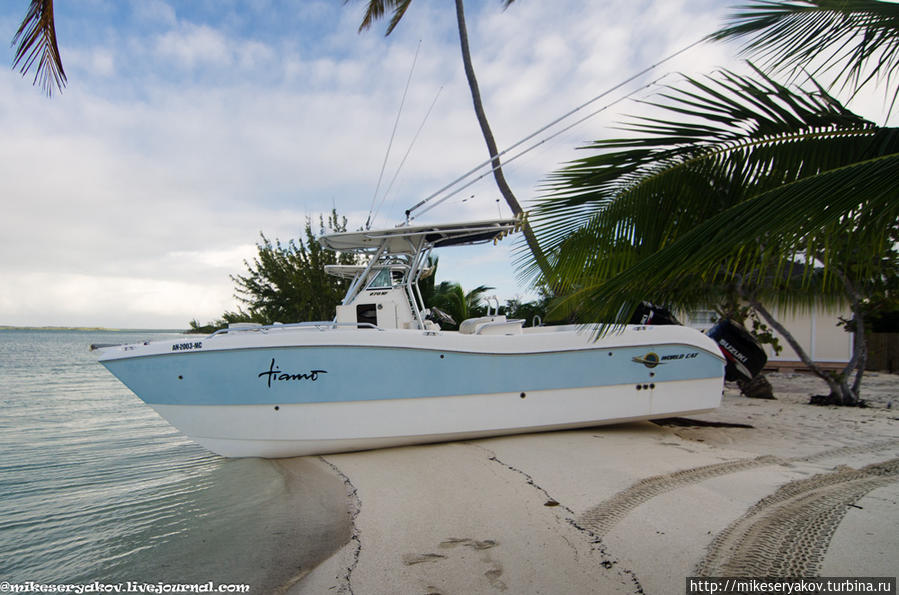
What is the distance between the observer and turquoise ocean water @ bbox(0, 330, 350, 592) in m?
3.75

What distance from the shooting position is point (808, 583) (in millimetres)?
2688

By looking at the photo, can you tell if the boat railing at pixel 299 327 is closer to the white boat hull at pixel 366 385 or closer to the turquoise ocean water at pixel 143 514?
the white boat hull at pixel 366 385

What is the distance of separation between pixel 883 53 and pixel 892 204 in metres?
→ 1.32

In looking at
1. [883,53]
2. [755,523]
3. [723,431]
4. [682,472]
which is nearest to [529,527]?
[755,523]

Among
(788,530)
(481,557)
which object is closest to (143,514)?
(481,557)

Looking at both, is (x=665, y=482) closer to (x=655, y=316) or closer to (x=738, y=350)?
(x=655, y=316)

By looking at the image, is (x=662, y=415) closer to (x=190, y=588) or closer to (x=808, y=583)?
(x=808, y=583)

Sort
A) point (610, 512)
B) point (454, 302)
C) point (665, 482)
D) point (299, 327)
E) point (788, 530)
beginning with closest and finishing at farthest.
A: point (788, 530)
point (610, 512)
point (665, 482)
point (299, 327)
point (454, 302)

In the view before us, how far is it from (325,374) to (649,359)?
3.98 m

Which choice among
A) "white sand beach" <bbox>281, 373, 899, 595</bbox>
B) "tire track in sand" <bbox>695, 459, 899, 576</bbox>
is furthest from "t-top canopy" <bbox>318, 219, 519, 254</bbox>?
"tire track in sand" <bbox>695, 459, 899, 576</bbox>

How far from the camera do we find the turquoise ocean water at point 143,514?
3746 mm

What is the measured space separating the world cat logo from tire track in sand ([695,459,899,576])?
7.65 feet

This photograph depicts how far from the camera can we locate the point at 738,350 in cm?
812

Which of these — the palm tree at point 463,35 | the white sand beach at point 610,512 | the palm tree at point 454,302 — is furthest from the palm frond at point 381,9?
the white sand beach at point 610,512
